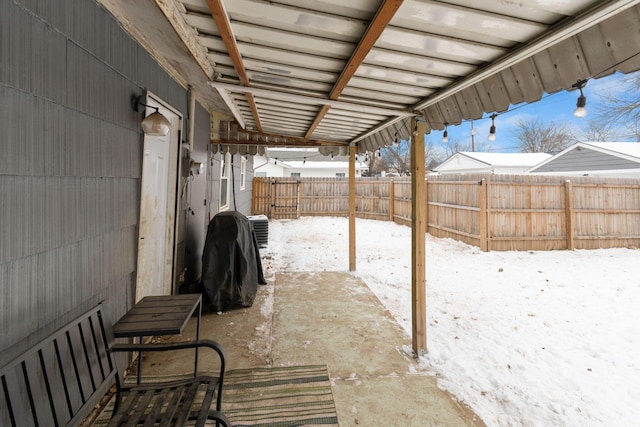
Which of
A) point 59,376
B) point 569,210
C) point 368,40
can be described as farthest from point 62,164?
point 569,210

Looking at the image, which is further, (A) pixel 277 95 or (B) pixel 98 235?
(A) pixel 277 95

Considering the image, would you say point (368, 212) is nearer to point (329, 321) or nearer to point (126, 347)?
point (329, 321)

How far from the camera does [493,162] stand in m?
14.6

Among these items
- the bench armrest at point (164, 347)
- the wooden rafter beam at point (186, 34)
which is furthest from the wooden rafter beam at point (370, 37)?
the bench armrest at point (164, 347)

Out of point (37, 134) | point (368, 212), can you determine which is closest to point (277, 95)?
point (37, 134)

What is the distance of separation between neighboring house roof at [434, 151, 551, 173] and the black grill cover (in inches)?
561

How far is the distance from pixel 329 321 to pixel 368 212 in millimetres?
10264

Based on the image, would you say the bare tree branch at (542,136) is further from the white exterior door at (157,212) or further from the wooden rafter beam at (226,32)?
the white exterior door at (157,212)

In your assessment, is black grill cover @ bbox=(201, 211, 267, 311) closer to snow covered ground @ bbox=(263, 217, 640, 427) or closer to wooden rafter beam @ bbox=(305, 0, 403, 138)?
snow covered ground @ bbox=(263, 217, 640, 427)

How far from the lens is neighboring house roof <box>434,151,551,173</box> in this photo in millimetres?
14227

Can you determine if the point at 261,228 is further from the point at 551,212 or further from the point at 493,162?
the point at 493,162

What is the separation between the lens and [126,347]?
1.63 meters

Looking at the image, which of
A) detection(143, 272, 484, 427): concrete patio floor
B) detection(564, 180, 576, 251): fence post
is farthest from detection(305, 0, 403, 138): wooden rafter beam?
detection(564, 180, 576, 251): fence post

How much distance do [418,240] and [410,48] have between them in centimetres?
171
